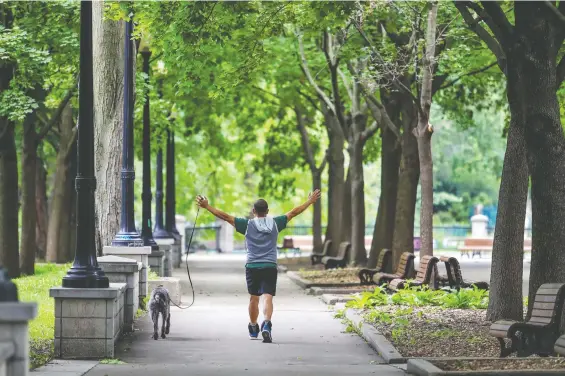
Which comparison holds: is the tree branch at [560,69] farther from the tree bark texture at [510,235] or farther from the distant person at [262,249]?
the distant person at [262,249]

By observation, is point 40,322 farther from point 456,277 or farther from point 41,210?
point 41,210

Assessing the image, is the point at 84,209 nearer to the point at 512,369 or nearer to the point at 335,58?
the point at 512,369

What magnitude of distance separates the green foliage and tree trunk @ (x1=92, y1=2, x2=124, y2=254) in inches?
194

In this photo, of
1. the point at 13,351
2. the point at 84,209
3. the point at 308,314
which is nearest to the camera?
the point at 13,351

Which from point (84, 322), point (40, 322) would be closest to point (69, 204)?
point (40, 322)

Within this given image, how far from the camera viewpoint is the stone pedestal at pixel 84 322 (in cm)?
1395

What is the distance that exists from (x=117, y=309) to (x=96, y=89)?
8861 mm

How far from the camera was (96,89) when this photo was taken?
77.1 ft

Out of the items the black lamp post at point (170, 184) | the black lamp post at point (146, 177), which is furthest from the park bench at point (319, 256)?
the black lamp post at point (146, 177)

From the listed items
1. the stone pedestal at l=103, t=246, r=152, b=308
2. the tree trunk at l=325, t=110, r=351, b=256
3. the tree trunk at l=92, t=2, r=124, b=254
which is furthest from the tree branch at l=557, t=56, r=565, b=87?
the tree trunk at l=325, t=110, r=351, b=256

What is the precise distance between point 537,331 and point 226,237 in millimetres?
59544

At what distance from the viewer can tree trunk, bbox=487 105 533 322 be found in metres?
17.7

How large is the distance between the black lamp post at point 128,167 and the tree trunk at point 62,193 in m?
15.4

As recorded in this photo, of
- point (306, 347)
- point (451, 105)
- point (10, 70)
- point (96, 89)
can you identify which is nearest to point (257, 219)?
point (306, 347)
